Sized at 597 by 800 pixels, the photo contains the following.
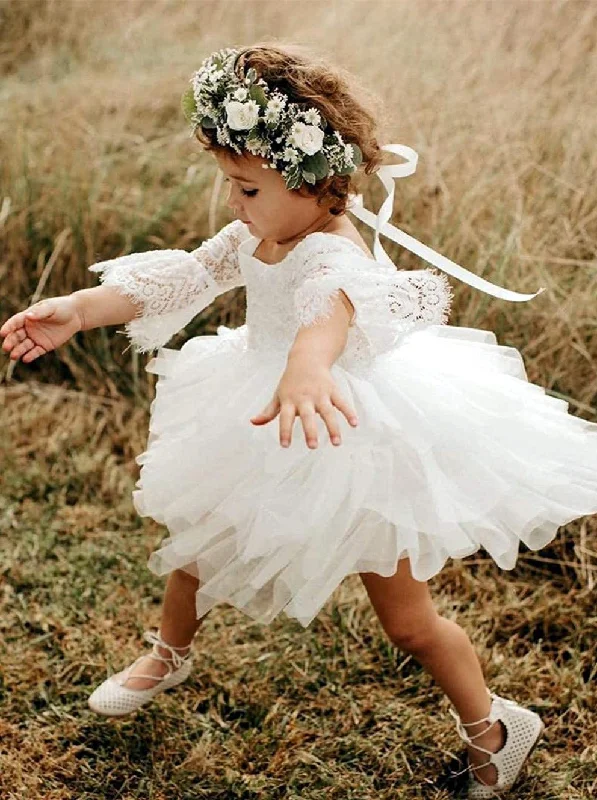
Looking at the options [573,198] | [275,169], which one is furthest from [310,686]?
[573,198]

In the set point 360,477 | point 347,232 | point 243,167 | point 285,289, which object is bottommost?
point 360,477

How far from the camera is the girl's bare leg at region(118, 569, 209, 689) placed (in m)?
2.13

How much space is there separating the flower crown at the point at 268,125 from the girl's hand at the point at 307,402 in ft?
1.45

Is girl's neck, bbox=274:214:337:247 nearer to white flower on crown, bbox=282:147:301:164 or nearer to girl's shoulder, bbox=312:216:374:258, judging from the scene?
A: girl's shoulder, bbox=312:216:374:258

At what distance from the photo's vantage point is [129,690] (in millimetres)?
2236

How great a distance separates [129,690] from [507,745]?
0.79 m

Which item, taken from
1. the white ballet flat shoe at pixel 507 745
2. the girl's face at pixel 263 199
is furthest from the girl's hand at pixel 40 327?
the white ballet flat shoe at pixel 507 745

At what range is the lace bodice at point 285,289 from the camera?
5.73 feet

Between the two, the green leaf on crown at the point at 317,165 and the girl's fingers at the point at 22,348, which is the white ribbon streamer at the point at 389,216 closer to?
the green leaf on crown at the point at 317,165

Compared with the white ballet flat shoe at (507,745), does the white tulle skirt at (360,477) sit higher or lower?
higher

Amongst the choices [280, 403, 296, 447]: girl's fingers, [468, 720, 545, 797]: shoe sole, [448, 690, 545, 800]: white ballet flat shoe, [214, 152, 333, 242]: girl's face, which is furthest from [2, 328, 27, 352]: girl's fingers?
[468, 720, 545, 797]: shoe sole

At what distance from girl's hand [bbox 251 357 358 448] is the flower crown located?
1.45ft

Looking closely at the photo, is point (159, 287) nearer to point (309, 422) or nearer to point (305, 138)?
point (305, 138)

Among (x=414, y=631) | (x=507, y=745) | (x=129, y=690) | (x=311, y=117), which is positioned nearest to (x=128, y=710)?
(x=129, y=690)
